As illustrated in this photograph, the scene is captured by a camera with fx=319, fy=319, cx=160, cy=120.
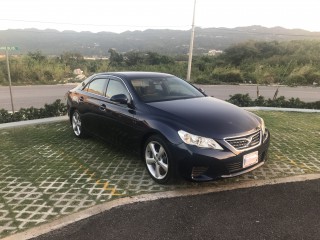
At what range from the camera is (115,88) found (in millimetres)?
5469

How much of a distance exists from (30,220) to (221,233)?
82.0 inches

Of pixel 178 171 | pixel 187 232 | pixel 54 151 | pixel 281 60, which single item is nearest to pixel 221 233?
pixel 187 232

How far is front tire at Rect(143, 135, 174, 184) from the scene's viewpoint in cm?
420

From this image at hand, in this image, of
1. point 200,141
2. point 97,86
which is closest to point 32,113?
point 97,86

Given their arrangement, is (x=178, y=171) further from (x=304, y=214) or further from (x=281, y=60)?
(x=281, y=60)

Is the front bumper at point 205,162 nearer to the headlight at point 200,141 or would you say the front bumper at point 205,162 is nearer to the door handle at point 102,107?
the headlight at point 200,141

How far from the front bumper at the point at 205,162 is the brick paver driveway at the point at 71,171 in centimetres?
43

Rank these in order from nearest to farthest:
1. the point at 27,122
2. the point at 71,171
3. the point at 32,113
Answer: the point at 71,171
the point at 27,122
the point at 32,113

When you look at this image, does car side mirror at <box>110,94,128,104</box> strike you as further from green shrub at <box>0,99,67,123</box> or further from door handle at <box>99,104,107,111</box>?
green shrub at <box>0,99,67,123</box>

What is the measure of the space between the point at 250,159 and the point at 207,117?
0.79 m

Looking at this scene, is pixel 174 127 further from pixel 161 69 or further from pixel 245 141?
pixel 161 69

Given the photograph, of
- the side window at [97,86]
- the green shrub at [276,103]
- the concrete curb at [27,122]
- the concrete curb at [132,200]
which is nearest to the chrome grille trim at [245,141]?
the concrete curb at [132,200]

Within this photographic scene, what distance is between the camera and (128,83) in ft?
17.2

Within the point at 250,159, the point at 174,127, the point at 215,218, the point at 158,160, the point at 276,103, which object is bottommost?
the point at 276,103
